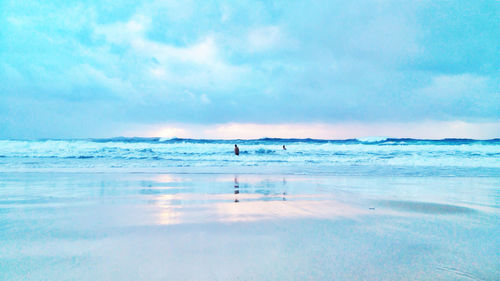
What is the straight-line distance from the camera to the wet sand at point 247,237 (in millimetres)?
2486

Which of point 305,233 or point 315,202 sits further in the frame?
point 315,202

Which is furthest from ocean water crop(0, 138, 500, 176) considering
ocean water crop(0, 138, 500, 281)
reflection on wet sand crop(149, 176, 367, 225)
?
ocean water crop(0, 138, 500, 281)

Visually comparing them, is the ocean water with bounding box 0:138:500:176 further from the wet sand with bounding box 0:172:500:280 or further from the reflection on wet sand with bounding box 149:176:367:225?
the wet sand with bounding box 0:172:500:280

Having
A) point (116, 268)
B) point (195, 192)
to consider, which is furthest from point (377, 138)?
point (116, 268)

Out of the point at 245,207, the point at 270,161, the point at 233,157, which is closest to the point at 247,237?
the point at 245,207

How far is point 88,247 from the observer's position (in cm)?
303

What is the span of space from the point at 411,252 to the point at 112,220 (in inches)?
128

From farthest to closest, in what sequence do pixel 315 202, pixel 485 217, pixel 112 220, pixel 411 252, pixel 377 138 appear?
pixel 377 138 < pixel 315 202 < pixel 485 217 < pixel 112 220 < pixel 411 252

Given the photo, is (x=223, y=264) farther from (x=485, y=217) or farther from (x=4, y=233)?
(x=485, y=217)

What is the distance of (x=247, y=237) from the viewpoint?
340 cm

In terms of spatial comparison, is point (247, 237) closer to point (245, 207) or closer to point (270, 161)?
point (245, 207)

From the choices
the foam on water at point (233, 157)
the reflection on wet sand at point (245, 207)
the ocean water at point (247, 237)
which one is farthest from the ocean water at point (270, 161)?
the ocean water at point (247, 237)

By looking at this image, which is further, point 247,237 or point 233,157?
point 233,157

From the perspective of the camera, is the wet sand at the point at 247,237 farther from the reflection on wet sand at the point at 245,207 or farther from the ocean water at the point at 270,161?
the ocean water at the point at 270,161
